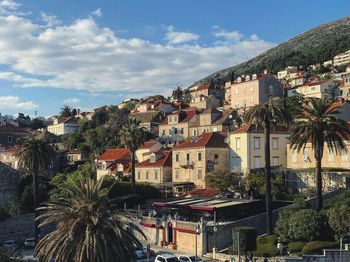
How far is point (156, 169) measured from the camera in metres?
88.0

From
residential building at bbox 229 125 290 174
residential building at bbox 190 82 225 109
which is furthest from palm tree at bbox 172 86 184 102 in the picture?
residential building at bbox 229 125 290 174

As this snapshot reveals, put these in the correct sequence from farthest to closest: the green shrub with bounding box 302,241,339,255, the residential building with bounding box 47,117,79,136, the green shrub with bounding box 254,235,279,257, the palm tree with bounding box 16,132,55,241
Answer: the residential building with bounding box 47,117,79,136 < the palm tree with bounding box 16,132,55,241 < the green shrub with bounding box 254,235,279,257 < the green shrub with bounding box 302,241,339,255

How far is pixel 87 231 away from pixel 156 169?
5758 centimetres

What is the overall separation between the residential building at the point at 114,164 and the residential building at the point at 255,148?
23.6 metres

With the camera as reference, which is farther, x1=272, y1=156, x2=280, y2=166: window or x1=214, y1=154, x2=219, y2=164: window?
x1=214, y1=154, x2=219, y2=164: window

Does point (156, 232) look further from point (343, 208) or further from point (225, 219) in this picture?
point (343, 208)

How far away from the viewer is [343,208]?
4666 centimetres

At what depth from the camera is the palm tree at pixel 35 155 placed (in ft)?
225

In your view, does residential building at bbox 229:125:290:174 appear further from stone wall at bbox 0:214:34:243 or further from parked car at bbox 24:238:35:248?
stone wall at bbox 0:214:34:243

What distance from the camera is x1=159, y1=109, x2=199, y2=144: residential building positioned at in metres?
121

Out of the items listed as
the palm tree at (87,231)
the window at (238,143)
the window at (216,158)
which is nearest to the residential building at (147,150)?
the window at (216,158)

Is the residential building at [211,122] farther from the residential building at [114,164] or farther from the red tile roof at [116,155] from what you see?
the residential building at [114,164]

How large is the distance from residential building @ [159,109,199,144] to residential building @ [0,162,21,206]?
42.9 meters

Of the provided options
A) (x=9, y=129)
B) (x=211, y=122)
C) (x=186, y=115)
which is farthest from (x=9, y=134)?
(x=211, y=122)
